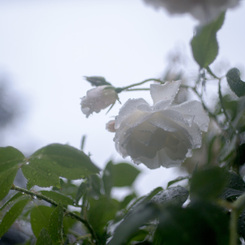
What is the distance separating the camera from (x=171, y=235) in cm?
13

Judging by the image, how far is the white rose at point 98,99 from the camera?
1.27 feet

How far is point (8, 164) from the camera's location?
0.29 m

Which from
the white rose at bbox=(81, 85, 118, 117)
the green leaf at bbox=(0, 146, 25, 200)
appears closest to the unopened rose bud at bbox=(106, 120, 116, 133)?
the white rose at bbox=(81, 85, 118, 117)

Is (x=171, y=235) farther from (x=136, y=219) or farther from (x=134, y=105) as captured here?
(x=134, y=105)

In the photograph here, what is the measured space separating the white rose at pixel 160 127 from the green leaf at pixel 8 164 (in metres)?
0.10

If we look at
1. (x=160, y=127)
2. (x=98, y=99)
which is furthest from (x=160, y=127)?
(x=98, y=99)

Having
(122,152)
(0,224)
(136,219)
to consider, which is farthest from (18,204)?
(136,219)

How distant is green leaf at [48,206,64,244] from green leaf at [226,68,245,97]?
0.24 metres

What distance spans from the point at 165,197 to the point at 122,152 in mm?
84

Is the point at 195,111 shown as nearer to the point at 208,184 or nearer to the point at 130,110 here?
the point at 130,110

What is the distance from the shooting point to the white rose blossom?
9.9 inches

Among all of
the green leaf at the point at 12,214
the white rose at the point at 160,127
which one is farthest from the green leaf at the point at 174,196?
the green leaf at the point at 12,214

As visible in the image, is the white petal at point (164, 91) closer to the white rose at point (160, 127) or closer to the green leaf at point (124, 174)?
the white rose at point (160, 127)

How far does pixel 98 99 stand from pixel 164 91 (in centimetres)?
9
